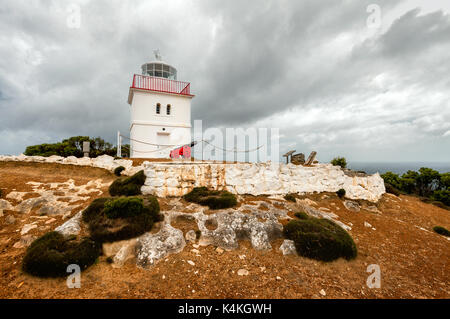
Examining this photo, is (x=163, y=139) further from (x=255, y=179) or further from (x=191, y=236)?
(x=191, y=236)

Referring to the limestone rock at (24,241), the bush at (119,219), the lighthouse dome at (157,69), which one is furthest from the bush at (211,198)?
the lighthouse dome at (157,69)

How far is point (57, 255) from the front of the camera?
544 centimetres

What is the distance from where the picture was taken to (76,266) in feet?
18.1

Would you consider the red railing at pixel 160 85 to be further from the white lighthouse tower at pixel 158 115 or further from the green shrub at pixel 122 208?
the green shrub at pixel 122 208

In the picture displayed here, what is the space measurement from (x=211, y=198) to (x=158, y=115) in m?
14.7

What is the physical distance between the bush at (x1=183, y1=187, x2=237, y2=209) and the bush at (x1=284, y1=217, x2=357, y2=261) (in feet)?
10.2

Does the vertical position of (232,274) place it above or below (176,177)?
below

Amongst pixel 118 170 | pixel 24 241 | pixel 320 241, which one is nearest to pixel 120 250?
pixel 24 241

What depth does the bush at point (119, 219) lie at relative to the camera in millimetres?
6605

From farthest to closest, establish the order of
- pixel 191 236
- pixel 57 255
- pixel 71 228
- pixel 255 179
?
pixel 255 179 < pixel 191 236 < pixel 71 228 < pixel 57 255

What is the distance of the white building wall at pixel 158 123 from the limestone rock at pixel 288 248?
15691 mm

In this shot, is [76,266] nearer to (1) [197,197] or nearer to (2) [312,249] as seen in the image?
(1) [197,197]
